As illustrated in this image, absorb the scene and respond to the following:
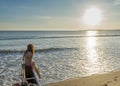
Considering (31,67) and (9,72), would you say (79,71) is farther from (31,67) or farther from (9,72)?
(31,67)

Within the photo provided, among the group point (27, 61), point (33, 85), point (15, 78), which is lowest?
point (15, 78)

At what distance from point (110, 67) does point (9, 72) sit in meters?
6.93

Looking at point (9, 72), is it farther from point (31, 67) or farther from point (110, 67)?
point (110, 67)

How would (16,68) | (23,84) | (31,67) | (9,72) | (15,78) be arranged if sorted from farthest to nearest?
(16,68) → (9,72) → (15,78) → (31,67) → (23,84)

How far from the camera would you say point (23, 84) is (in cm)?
635

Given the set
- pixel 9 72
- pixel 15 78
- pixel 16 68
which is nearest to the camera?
pixel 15 78

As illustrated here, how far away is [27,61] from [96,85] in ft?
12.1

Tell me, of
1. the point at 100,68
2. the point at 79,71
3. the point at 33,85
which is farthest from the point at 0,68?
the point at 33,85

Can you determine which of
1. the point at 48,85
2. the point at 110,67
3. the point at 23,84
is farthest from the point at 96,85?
the point at 110,67

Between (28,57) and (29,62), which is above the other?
(28,57)

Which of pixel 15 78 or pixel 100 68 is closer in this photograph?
pixel 15 78

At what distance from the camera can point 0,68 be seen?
14.1m

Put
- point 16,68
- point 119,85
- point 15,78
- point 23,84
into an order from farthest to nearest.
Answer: point 16,68, point 15,78, point 119,85, point 23,84

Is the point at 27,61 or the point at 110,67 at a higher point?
the point at 27,61
